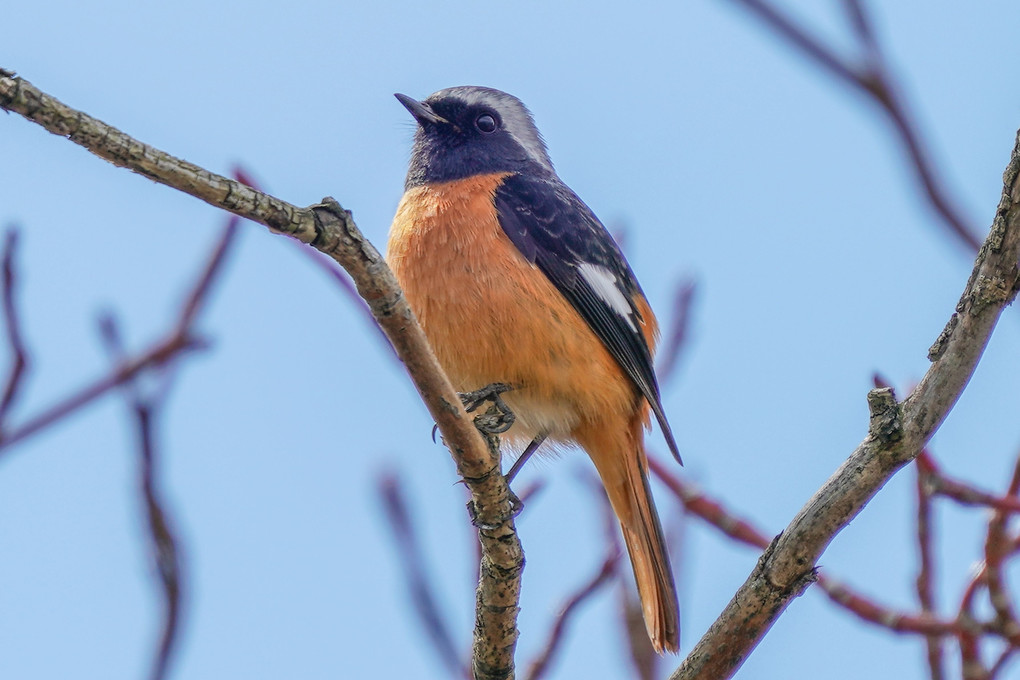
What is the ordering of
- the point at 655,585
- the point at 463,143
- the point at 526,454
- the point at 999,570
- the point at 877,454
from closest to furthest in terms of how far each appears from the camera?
the point at 999,570, the point at 877,454, the point at 655,585, the point at 526,454, the point at 463,143

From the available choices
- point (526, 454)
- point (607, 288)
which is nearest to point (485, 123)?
point (607, 288)

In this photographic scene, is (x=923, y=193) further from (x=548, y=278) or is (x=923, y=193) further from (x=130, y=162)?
(x=548, y=278)

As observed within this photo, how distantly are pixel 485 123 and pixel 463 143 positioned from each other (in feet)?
→ 0.98

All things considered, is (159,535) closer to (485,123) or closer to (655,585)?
(655,585)

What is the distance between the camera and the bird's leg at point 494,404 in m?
4.95

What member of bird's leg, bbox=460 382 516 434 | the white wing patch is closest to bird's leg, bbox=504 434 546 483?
bird's leg, bbox=460 382 516 434

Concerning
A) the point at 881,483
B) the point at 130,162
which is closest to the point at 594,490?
the point at 881,483

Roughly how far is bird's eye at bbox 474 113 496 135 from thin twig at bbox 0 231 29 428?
13.1 feet

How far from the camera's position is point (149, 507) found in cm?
289

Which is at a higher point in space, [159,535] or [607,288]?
[607,288]

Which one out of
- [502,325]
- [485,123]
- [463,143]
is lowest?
[502,325]

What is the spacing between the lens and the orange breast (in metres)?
5.30

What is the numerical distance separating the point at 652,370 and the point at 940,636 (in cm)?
311

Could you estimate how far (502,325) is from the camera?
527cm
